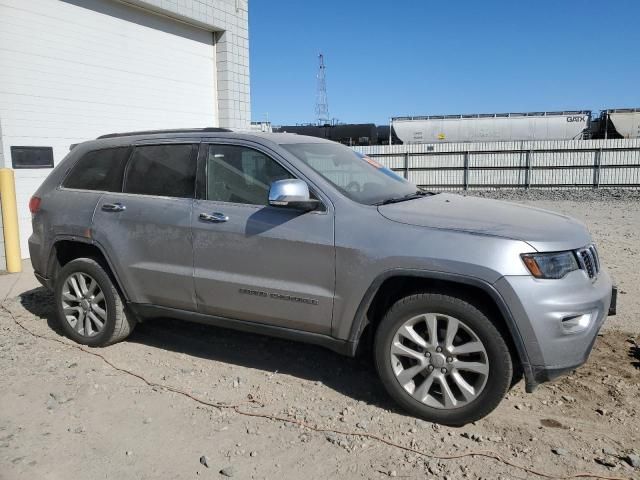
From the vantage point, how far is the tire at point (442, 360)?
10.8ft

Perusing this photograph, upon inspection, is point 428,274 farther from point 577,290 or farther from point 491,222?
point 577,290

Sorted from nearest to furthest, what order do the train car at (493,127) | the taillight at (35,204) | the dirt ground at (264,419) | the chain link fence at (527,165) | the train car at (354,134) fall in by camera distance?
1. the dirt ground at (264,419)
2. the taillight at (35,204)
3. the chain link fence at (527,165)
4. the train car at (493,127)
5. the train car at (354,134)

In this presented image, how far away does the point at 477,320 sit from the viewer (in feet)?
10.8

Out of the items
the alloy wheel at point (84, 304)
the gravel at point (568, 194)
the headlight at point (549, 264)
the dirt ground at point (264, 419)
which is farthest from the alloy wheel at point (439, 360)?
the gravel at point (568, 194)

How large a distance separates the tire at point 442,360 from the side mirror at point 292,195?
892mm

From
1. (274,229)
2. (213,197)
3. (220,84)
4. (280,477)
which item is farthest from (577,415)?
(220,84)

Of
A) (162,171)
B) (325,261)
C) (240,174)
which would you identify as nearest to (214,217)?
(240,174)

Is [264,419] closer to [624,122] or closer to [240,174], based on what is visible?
[240,174]

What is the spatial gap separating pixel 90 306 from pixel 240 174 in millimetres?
1878

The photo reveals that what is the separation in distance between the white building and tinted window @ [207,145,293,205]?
519 cm

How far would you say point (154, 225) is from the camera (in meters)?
4.39

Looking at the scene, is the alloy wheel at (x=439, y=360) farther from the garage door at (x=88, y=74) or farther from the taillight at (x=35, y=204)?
the garage door at (x=88, y=74)

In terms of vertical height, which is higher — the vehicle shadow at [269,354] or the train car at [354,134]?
the train car at [354,134]

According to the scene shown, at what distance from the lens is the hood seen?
3.32 metres
